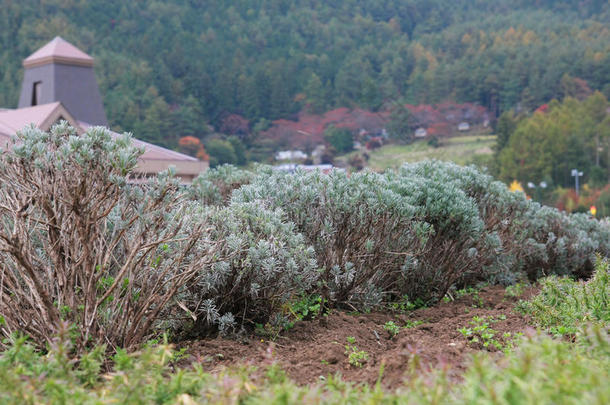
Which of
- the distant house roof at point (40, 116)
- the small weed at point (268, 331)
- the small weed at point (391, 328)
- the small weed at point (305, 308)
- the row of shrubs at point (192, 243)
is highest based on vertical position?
the row of shrubs at point (192, 243)

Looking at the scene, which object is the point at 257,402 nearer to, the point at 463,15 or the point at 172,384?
the point at 172,384

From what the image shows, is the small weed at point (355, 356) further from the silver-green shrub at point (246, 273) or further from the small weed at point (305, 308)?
the small weed at point (305, 308)

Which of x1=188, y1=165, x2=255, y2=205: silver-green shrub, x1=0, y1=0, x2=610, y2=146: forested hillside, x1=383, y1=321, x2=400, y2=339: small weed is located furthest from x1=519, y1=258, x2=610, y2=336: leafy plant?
x1=0, y1=0, x2=610, y2=146: forested hillside

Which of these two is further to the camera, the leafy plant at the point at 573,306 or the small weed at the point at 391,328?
the small weed at the point at 391,328

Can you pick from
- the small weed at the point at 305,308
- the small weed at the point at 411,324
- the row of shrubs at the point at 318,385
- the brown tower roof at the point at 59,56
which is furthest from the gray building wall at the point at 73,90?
the row of shrubs at the point at 318,385

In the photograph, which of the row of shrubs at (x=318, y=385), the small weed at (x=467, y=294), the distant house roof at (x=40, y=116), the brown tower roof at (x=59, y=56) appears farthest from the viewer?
the brown tower roof at (x=59, y=56)

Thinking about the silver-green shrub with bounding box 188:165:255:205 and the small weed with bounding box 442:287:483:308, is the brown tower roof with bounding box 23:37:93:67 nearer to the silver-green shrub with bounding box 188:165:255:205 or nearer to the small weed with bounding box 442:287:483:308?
the silver-green shrub with bounding box 188:165:255:205

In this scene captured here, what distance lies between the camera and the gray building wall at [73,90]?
14.6 meters

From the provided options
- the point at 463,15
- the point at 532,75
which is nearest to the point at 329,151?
the point at 532,75

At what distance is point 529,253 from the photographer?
780cm

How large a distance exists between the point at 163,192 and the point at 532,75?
58794 mm

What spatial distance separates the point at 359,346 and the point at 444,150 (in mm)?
36326

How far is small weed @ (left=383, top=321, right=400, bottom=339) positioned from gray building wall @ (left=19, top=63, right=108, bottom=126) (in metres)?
11.9

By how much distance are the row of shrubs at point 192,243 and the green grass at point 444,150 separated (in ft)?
91.8
